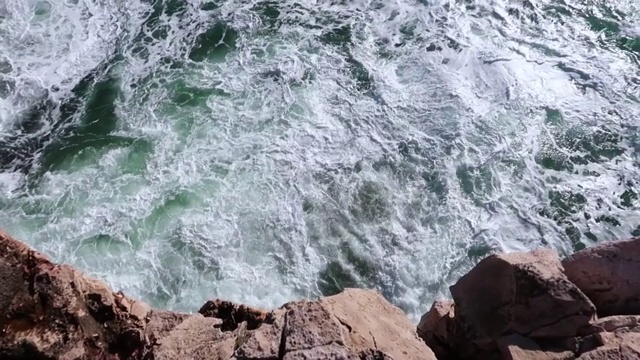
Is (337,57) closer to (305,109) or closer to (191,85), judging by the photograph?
(305,109)

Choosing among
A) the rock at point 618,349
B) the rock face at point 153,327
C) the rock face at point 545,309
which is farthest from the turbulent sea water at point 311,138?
the rock at point 618,349

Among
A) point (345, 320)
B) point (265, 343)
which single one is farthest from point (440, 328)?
point (265, 343)

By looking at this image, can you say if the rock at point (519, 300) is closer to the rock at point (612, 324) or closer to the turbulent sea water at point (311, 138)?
the rock at point (612, 324)

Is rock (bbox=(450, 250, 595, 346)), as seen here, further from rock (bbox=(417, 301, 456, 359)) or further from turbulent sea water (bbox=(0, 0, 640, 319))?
turbulent sea water (bbox=(0, 0, 640, 319))

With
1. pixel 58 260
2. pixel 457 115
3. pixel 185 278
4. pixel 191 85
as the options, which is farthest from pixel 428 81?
pixel 58 260

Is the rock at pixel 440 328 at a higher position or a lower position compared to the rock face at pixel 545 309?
lower

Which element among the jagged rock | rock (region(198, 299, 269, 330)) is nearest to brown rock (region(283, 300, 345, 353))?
rock (region(198, 299, 269, 330))

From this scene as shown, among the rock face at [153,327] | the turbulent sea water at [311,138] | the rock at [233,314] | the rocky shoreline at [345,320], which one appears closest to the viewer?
the rock face at [153,327]
